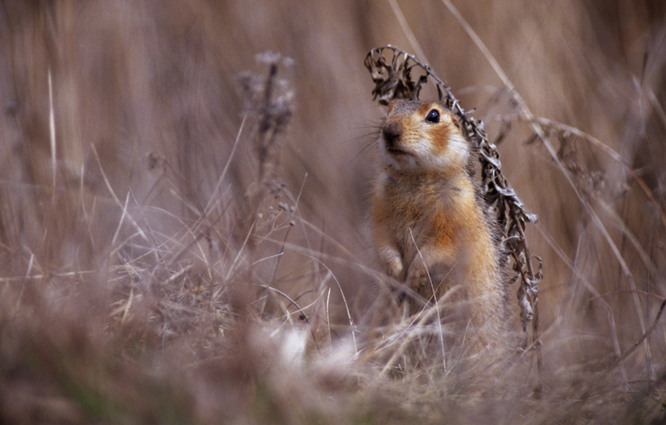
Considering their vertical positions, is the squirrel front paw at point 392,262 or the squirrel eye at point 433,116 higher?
the squirrel eye at point 433,116

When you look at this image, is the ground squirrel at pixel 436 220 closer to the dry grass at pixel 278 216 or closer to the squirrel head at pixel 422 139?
the squirrel head at pixel 422 139

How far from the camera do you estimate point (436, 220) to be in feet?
10.8

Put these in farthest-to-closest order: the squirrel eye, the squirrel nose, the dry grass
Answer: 1. the squirrel eye
2. the squirrel nose
3. the dry grass

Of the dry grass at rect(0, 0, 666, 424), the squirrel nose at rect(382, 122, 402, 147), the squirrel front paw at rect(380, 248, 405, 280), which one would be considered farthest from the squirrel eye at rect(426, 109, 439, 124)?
the squirrel front paw at rect(380, 248, 405, 280)

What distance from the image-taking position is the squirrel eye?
10.5ft

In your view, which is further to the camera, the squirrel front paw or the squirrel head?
the squirrel front paw

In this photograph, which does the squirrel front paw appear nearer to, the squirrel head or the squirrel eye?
the squirrel head

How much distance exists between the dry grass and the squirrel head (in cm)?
56

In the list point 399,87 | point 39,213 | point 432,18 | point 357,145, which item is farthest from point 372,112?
point 39,213

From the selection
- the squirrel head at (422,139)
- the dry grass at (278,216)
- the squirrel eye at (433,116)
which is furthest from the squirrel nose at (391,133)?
the dry grass at (278,216)

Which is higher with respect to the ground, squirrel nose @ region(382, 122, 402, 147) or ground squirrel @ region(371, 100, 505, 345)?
squirrel nose @ region(382, 122, 402, 147)

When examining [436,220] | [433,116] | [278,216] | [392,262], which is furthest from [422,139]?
[278,216]

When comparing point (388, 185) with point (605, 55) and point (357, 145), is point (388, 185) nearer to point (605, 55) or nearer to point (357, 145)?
point (357, 145)

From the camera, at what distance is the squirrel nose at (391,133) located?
305 cm
